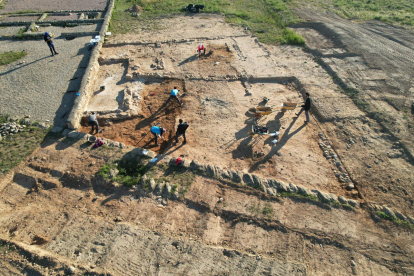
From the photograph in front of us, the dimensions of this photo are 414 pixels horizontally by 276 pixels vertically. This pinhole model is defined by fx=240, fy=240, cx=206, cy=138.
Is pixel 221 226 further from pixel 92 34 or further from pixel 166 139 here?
pixel 92 34

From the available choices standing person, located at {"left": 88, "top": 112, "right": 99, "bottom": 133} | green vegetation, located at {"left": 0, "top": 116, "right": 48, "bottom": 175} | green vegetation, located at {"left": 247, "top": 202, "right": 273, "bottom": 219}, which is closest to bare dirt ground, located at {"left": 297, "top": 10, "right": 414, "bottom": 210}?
green vegetation, located at {"left": 247, "top": 202, "right": 273, "bottom": 219}

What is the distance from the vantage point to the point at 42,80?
1277cm

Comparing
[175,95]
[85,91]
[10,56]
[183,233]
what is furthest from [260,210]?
[10,56]

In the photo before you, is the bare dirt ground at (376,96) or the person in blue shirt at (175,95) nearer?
the bare dirt ground at (376,96)

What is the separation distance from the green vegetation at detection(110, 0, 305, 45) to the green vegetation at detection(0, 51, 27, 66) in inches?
254

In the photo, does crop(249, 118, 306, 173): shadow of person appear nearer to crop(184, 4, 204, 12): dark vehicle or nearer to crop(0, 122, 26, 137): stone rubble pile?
crop(0, 122, 26, 137): stone rubble pile

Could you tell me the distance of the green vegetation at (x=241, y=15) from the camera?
18.3 m

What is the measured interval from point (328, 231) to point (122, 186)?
6.65 metres

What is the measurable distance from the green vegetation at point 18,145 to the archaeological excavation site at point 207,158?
8 cm

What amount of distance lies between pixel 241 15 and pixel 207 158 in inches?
672

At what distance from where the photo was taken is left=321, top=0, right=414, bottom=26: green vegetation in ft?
66.7

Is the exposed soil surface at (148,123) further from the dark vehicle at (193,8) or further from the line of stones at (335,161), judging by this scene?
the dark vehicle at (193,8)

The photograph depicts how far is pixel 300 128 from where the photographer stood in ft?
35.7

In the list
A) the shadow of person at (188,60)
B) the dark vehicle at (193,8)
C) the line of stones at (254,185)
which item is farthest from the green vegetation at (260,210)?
the dark vehicle at (193,8)
